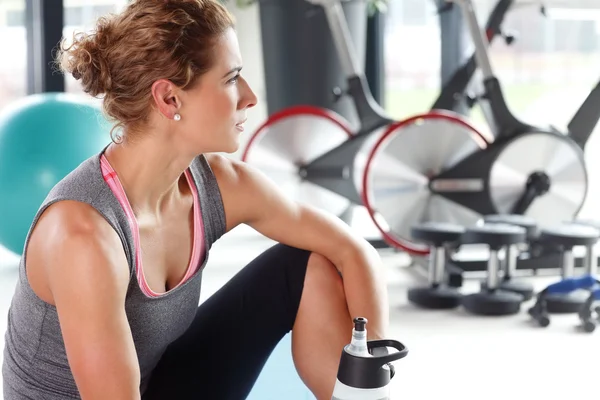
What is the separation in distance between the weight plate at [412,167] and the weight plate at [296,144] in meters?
0.49

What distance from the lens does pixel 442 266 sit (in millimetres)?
2777

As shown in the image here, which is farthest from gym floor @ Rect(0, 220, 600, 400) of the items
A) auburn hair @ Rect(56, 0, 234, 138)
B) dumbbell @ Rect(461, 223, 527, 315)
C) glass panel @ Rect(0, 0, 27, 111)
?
glass panel @ Rect(0, 0, 27, 111)

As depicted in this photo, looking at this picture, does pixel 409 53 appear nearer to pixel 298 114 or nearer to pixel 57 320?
pixel 298 114

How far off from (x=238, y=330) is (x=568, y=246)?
1585mm

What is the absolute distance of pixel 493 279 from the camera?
2.67 metres

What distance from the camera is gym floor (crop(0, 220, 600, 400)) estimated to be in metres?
2.02

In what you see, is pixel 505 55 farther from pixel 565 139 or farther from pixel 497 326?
pixel 497 326

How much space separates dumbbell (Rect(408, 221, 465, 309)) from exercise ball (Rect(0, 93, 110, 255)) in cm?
114

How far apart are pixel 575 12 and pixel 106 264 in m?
4.15

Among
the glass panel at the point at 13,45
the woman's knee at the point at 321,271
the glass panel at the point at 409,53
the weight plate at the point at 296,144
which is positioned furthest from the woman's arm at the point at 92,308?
the glass panel at the point at 409,53

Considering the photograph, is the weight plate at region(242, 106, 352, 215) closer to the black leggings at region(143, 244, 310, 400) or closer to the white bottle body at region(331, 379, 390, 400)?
the black leggings at region(143, 244, 310, 400)

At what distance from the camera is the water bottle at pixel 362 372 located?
3.21ft

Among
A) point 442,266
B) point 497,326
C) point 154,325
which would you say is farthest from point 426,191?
point 154,325

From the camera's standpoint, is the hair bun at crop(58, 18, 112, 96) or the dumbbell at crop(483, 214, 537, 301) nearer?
the hair bun at crop(58, 18, 112, 96)
